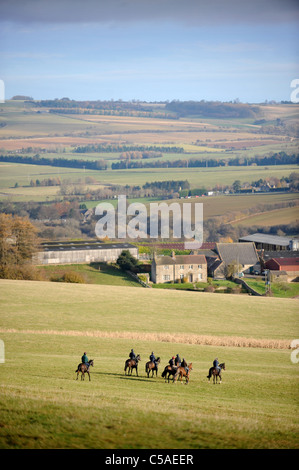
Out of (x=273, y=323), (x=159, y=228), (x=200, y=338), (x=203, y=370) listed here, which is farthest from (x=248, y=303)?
(x=159, y=228)

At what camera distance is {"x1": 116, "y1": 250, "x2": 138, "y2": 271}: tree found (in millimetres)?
63562

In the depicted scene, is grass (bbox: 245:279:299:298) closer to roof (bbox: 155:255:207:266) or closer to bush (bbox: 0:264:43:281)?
roof (bbox: 155:255:207:266)

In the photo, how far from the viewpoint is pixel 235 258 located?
6881 cm

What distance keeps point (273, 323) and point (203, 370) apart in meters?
16.1

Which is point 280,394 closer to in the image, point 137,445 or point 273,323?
point 137,445

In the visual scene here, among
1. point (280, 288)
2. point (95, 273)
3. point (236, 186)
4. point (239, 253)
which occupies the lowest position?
point (280, 288)

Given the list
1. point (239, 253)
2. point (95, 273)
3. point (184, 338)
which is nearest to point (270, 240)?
point (239, 253)

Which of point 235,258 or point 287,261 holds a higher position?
point 287,261

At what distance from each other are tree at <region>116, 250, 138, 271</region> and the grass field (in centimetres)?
1619

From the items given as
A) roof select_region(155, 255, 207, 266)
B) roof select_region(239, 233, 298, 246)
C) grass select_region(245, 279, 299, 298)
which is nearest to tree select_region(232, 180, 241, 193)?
roof select_region(239, 233, 298, 246)

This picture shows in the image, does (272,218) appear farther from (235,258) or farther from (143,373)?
(143,373)

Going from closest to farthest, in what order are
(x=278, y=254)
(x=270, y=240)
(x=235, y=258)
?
(x=235, y=258), (x=278, y=254), (x=270, y=240)

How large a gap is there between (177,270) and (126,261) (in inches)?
208

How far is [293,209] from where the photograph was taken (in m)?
122
